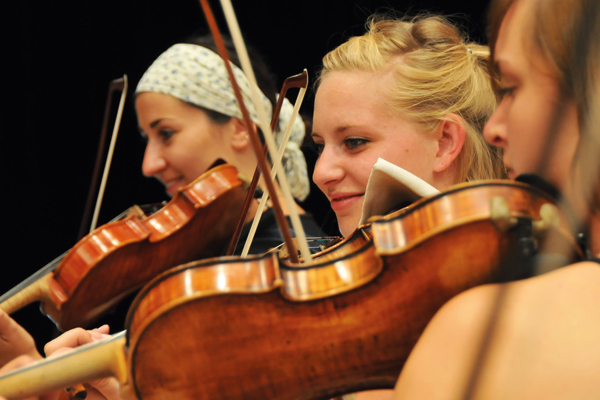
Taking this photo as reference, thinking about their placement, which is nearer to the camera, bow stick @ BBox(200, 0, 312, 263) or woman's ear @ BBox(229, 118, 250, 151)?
bow stick @ BBox(200, 0, 312, 263)

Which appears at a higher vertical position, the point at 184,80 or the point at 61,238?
the point at 184,80

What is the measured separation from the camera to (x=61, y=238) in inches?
95.2

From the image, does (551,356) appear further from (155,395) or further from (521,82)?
(155,395)

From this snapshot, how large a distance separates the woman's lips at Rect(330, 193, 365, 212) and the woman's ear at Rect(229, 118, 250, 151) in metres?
0.69

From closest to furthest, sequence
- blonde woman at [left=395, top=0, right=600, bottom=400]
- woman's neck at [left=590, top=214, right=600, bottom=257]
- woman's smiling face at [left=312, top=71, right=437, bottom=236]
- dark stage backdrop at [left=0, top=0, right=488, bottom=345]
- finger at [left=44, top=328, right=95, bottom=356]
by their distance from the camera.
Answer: blonde woman at [left=395, top=0, right=600, bottom=400] → woman's neck at [left=590, top=214, right=600, bottom=257] → finger at [left=44, top=328, right=95, bottom=356] → woman's smiling face at [left=312, top=71, right=437, bottom=236] → dark stage backdrop at [left=0, top=0, right=488, bottom=345]

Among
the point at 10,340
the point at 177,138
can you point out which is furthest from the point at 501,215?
the point at 177,138

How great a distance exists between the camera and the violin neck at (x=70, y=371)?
22.3 inches

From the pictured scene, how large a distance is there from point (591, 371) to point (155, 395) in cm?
40

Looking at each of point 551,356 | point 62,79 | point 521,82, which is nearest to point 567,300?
point 551,356

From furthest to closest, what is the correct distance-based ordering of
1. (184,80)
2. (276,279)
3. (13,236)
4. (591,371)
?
(13,236) → (184,80) → (276,279) → (591,371)

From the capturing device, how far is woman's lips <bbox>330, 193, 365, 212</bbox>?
3.73 feet

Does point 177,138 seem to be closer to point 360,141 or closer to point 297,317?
point 360,141

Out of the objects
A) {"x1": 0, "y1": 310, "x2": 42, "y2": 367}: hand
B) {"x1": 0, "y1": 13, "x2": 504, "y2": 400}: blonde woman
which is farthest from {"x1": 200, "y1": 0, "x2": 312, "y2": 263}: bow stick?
{"x1": 0, "y1": 310, "x2": 42, "y2": 367}: hand

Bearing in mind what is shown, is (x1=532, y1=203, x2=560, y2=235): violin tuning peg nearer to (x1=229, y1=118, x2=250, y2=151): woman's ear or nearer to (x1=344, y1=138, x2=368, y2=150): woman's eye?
(x1=344, y1=138, x2=368, y2=150): woman's eye
